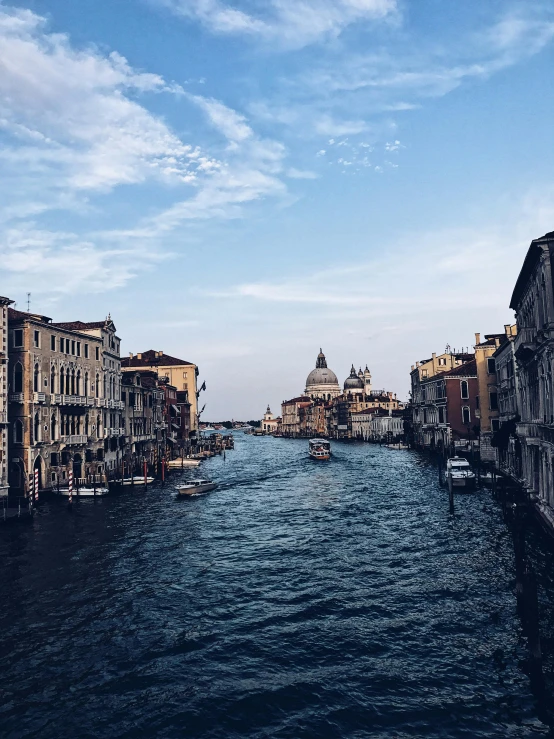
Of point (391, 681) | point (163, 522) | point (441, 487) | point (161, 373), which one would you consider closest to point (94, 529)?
point (163, 522)

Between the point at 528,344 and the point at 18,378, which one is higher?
the point at 18,378

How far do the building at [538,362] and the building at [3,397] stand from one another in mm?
32393

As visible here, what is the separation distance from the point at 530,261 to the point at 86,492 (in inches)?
1409

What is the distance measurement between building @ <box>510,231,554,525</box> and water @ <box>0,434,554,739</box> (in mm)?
3509

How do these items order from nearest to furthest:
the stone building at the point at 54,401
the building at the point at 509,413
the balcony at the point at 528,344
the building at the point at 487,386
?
the balcony at the point at 528,344 → the stone building at the point at 54,401 → the building at the point at 509,413 → the building at the point at 487,386

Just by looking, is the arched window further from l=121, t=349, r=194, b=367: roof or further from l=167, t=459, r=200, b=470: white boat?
l=121, t=349, r=194, b=367: roof

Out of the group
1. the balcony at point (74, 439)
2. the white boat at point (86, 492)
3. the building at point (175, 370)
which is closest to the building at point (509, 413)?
the white boat at point (86, 492)

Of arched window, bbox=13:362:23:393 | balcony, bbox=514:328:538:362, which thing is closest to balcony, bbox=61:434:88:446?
arched window, bbox=13:362:23:393

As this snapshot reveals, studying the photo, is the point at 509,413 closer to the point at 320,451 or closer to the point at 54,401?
the point at 54,401

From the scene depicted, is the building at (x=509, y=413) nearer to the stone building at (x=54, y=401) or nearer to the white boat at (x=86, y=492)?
the white boat at (x=86, y=492)

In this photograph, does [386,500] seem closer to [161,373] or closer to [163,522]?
[163,522]

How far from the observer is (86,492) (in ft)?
150

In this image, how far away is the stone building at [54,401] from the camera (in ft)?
140

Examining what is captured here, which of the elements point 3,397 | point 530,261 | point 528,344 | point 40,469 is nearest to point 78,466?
point 40,469
